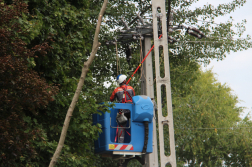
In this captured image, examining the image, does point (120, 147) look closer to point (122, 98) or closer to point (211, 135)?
point (122, 98)

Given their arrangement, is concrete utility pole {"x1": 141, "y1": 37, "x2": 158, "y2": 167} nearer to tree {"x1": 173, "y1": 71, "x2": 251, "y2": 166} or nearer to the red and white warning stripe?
the red and white warning stripe

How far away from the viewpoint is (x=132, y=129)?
31.3 feet

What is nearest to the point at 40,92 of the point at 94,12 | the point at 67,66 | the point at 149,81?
the point at 67,66

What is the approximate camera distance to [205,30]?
57.6ft

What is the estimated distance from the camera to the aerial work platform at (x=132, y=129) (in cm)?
940

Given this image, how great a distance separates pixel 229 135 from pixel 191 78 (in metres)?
11.5

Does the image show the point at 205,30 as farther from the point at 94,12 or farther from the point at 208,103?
the point at 208,103

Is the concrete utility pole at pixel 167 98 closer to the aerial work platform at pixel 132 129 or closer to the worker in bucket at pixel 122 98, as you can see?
the aerial work platform at pixel 132 129

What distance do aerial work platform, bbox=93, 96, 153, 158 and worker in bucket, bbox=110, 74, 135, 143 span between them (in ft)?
0.47

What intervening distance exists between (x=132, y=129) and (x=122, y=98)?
742mm

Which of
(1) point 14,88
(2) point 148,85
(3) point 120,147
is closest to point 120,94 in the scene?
(3) point 120,147

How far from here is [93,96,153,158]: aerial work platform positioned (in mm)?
9398

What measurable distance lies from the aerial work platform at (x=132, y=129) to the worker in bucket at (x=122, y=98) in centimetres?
14

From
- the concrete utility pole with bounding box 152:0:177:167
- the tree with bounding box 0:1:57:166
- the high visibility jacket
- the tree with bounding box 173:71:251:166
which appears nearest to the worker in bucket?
the high visibility jacket
